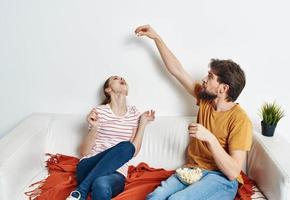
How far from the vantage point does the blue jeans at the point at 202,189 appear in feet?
5.69

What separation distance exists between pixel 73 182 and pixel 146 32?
34.6 inches

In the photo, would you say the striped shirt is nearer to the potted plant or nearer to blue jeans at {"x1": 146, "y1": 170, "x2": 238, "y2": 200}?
blue jeans at {"x1": 146, "y1": 170, "x2": 238, "y2": 200}

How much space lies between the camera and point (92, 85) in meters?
2.33

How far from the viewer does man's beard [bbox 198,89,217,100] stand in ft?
6.31

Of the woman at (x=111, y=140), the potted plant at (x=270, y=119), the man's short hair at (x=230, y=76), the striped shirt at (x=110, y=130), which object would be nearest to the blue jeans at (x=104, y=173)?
the woman at (x=111, y=140)

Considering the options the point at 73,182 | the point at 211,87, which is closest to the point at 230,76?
the point at 211,87

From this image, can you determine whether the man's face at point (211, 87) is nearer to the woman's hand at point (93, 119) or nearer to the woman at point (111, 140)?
the woman at point (111, 140)

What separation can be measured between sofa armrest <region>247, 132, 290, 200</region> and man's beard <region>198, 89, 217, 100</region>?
1.16 feet

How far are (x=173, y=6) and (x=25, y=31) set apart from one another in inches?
34.9

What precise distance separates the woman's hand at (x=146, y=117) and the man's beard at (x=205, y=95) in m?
0.29

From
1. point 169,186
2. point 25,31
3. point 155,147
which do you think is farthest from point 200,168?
point 25,31

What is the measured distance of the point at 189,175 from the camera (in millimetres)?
1816

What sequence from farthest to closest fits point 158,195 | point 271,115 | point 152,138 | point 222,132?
point 152,138 < point 271,115 < point 222,132 < point 158,195

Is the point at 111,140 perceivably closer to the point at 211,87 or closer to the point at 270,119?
the point at 211,87
